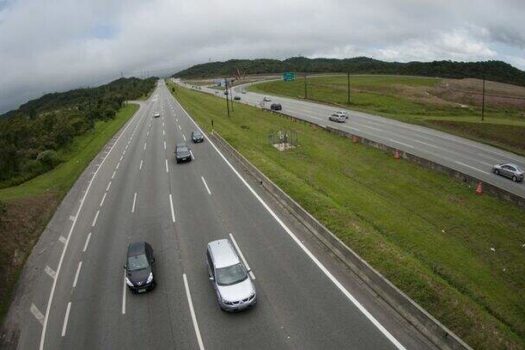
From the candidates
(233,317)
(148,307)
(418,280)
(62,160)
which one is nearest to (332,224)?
(418,280)

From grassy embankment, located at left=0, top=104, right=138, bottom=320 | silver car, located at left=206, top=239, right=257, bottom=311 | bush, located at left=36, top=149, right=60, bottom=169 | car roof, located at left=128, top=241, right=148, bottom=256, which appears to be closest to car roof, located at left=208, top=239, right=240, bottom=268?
silver car, located at left=206, top=239, right=257, bottom=311

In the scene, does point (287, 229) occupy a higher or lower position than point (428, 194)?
higher

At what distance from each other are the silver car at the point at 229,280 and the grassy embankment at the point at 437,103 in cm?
4583

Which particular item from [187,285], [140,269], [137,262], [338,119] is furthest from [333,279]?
[338,119]

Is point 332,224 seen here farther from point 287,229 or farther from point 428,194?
point 428,194

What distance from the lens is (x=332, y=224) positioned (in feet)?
75.0

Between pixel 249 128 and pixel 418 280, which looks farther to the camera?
pixel 249 128

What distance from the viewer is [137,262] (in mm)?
19172

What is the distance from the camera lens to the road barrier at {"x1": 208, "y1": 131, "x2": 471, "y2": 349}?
44.6ft

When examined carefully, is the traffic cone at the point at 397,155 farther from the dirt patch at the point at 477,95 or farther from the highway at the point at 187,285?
the dirt patch at the point at 477,95

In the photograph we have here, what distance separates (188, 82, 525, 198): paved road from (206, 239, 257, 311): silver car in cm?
2785

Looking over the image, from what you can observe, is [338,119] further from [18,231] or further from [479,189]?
[18,231]

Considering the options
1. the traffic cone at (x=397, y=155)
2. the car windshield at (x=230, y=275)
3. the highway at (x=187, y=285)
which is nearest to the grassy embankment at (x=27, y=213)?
the highway at (x=187, y=285)

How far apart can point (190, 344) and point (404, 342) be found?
25.0 ft
